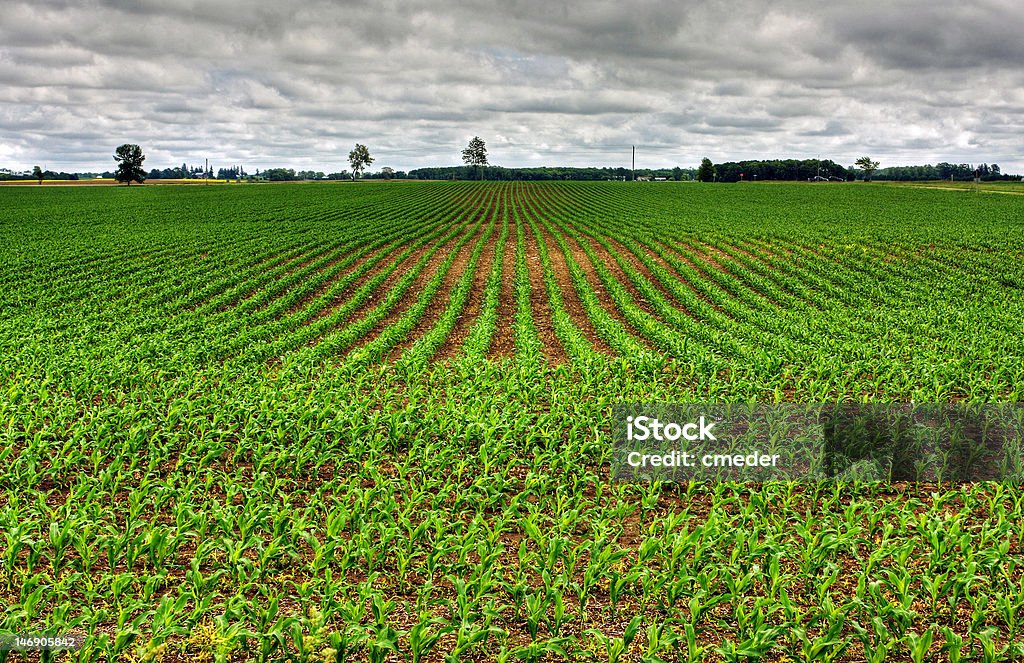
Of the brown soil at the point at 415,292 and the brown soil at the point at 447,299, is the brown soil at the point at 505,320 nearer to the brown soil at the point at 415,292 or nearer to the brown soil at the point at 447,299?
the brown soil at the point at 447,299

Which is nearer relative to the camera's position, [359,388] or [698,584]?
[698,584]

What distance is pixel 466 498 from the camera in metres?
7.00

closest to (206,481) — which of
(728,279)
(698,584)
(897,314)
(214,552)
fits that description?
(214,552)

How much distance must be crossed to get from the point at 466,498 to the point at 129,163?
141 meters

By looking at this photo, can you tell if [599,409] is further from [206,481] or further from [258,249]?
[258,249]

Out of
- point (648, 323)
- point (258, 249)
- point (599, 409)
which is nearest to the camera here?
point (599, 409)

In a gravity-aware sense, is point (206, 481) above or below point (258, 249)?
below

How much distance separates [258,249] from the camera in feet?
105

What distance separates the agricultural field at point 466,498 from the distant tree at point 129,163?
12223cm

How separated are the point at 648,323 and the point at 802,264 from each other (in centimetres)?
1408

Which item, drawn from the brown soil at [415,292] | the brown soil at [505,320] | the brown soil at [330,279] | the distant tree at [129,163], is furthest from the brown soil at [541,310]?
the distant tree at [129,163]

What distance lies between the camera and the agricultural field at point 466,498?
495 centimetres

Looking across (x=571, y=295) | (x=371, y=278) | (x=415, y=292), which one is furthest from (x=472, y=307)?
(x=371, y=278)

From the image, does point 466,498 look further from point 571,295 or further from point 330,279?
point 330,279
